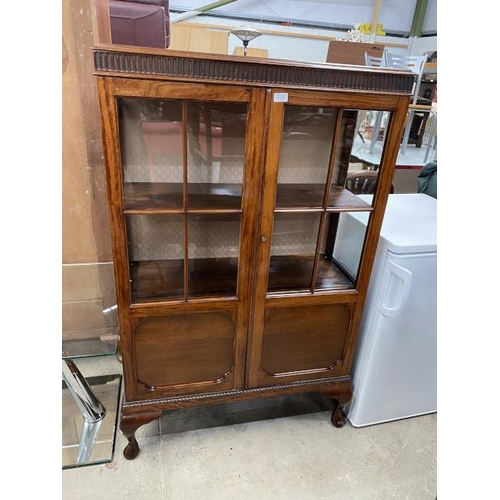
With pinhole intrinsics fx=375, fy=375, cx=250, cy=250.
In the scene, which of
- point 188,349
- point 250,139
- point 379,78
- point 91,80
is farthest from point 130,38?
point 188,349

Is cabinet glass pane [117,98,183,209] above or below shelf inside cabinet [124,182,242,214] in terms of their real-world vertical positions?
above

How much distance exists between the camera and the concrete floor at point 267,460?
1.42 meters

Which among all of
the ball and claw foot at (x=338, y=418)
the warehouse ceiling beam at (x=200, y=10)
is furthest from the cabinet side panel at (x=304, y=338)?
the warehouse ceiling beam at (x=200, y=10)

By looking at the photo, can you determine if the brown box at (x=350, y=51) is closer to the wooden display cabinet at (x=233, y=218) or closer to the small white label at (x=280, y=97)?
the wooden display cabinet at (x=233, y=218)

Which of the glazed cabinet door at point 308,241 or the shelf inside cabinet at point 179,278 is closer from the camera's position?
the glazed cabinet door at point 308,241

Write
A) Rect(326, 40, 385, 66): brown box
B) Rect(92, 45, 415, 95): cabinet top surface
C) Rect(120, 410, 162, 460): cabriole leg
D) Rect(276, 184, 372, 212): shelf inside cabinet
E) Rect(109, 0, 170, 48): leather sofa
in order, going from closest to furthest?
Rect(92, 45, 415, 95): cabinet top surface
Rect(276, 184, 372, 212): shelf inside cabinet
Rect(120, 410, 162, 460): cabriole leg
Rect(109, 0, 170, 48): leather sofa
Rect(326, 40, 385, 66): brown box

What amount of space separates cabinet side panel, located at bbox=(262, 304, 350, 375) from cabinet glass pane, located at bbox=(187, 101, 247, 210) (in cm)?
48

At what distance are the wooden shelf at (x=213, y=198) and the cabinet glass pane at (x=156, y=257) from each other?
0.21ft

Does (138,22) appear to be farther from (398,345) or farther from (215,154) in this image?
(398,345)

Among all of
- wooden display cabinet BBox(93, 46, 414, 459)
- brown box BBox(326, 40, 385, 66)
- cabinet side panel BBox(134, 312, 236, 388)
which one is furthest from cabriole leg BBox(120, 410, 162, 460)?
brown box BBox(326, 40, 385, 66)

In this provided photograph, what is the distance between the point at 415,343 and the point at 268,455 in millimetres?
779

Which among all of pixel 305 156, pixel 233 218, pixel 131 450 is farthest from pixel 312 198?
pixel 131 450

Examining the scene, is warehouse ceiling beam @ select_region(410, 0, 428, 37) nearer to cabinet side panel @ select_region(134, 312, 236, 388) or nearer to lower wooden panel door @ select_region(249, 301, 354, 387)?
lower wooden panel door @ select_region(249, 301, 354, 387)

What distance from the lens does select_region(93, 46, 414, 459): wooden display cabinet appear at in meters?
1.06
